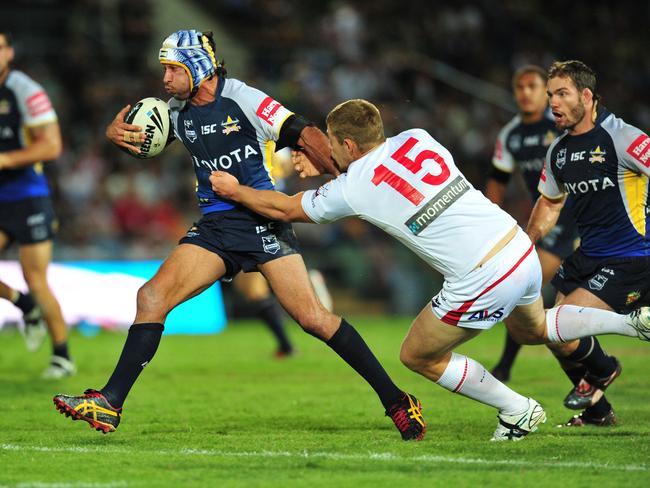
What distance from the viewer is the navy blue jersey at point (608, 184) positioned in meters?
7.37

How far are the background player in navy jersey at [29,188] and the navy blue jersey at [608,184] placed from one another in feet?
15.6

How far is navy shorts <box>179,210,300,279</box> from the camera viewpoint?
727 centimetres

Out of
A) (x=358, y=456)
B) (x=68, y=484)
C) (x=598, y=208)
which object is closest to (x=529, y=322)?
(x=598, y=208)

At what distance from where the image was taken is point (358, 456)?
6.27m

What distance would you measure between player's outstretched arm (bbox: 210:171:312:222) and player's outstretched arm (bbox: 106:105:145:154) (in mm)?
646

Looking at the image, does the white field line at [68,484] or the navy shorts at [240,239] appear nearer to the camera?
the white field line at [68,484]

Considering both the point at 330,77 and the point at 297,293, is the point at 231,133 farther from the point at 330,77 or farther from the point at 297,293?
the point at 330,77

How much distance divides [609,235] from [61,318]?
5.26m

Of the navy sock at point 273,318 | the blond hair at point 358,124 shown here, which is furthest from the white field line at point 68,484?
the navy sock at point 273,318

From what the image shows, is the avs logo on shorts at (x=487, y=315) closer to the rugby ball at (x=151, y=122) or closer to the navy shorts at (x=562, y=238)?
the rugby ball at (x=151, y=122)

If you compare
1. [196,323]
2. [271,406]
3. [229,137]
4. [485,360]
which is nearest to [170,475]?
[229,137]

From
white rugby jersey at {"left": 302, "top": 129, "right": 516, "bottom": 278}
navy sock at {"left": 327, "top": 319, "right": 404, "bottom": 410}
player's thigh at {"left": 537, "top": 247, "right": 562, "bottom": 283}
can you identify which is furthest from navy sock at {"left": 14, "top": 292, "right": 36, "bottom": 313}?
white rugby jersey at {"left": 302, "top": 129, "right": 516, "bottom": 278}

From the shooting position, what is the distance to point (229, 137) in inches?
286

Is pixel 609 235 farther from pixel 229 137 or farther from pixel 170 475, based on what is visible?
pixel 170 475
